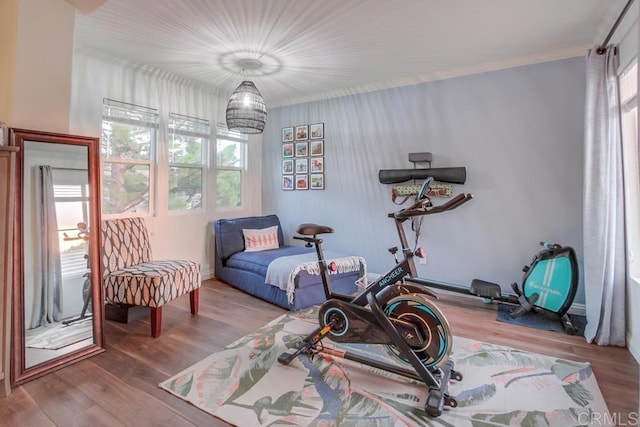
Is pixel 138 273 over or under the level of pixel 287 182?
under

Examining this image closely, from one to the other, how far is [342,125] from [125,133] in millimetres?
2729

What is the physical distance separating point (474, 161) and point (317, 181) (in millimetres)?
2157

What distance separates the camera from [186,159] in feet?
13.8

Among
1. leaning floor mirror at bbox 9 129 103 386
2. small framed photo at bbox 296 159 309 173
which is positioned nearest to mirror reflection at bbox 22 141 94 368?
leaning floor mirror at bbox 9 129 103 386

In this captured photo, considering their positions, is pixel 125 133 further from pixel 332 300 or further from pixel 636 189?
pixel 636 189

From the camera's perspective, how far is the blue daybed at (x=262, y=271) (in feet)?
11.1

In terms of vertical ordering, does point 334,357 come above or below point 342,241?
below

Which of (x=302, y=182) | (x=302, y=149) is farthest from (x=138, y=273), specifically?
(x=302, y=149)

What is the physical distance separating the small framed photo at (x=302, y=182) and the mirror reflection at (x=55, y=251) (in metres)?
2.91

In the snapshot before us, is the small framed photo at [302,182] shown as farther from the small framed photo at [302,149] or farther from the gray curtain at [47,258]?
the gray curtain at [47,258]

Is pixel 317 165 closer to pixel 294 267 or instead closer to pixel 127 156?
pixel 294 267

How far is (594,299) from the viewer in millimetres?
2631

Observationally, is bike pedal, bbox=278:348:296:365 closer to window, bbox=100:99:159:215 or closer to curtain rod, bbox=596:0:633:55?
window, bbox=100:99:159:215

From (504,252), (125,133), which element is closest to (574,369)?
(504,252)
